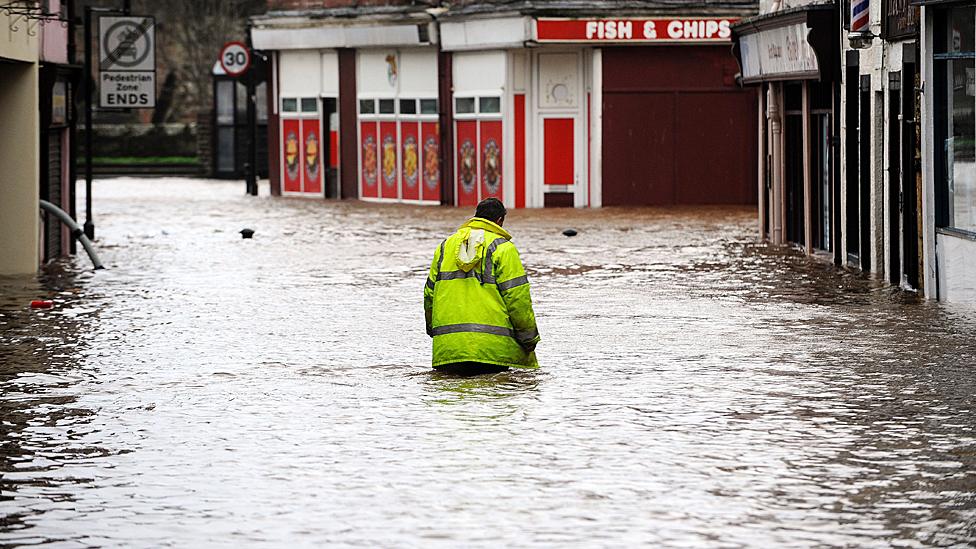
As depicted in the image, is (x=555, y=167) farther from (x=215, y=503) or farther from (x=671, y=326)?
(x=215, y=503)

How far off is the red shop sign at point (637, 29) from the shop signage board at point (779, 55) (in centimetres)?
899

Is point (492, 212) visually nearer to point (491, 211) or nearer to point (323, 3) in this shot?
point (491, 211)

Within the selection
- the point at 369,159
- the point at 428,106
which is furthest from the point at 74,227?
the point at 369,159

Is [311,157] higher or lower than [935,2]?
lower

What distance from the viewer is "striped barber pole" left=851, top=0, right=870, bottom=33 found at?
1956 cm

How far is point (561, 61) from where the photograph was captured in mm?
37031

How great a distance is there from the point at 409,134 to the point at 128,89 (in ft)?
41.3

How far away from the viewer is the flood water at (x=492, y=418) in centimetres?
767

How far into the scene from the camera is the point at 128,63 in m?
27.2

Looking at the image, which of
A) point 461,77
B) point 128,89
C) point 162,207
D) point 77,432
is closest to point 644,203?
point 461,77

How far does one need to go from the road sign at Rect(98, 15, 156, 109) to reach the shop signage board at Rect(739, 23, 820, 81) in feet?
28.0

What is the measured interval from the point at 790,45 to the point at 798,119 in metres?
1.56

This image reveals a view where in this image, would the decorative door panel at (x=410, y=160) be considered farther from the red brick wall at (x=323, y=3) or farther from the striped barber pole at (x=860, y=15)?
the striped barber pole at (x=860, y=15)

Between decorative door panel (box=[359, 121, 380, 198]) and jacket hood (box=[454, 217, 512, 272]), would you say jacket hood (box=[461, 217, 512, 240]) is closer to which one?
jacket hood (box=[454, 217, 512, 272])
